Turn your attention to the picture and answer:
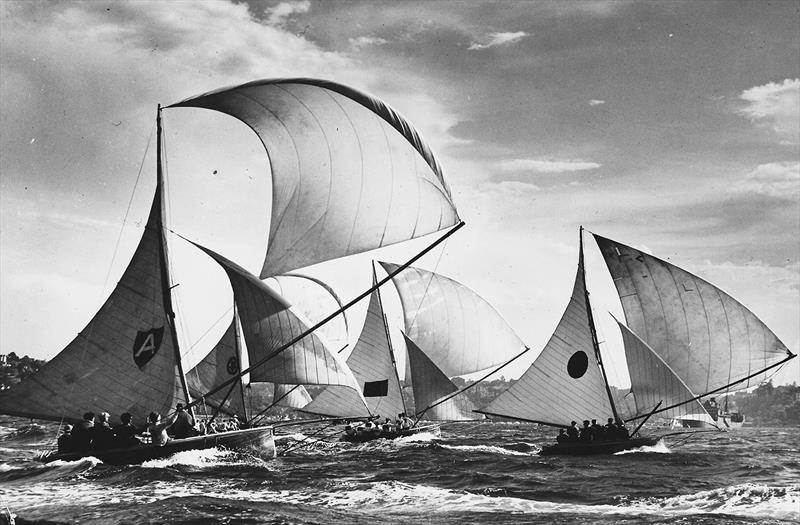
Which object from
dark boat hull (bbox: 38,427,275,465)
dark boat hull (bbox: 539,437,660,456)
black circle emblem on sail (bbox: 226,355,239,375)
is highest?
black circle emblem on sail (bbox: 226,355,239,375)

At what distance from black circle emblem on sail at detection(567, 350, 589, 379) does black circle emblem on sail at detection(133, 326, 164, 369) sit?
17.9 metres

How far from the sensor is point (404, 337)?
48.2 metres

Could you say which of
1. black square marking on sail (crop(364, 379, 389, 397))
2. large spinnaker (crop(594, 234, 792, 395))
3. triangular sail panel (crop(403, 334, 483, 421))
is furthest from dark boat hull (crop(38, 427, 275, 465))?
black square marking on sail (crop(364, 379, 389, 397))

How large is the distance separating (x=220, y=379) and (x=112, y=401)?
1877 cm

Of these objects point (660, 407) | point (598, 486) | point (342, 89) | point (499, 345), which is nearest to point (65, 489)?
point (342, 89)

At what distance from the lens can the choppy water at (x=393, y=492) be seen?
1577 centimetres

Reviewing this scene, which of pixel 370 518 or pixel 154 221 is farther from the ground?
pixel 154 221

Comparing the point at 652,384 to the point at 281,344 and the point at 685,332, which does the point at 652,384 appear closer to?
the point at 685,332

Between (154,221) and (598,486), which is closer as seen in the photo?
(598,486)

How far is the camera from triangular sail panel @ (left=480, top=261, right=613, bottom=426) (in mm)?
34375

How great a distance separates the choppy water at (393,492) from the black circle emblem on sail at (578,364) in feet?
18.2

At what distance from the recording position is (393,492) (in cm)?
1969

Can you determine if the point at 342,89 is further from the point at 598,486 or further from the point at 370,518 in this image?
the point at 598,486

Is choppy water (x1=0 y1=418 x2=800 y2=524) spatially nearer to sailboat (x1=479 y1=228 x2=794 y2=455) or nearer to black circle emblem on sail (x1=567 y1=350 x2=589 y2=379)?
sailboat (x1=479 y1=228 x2=794 y2=455)
